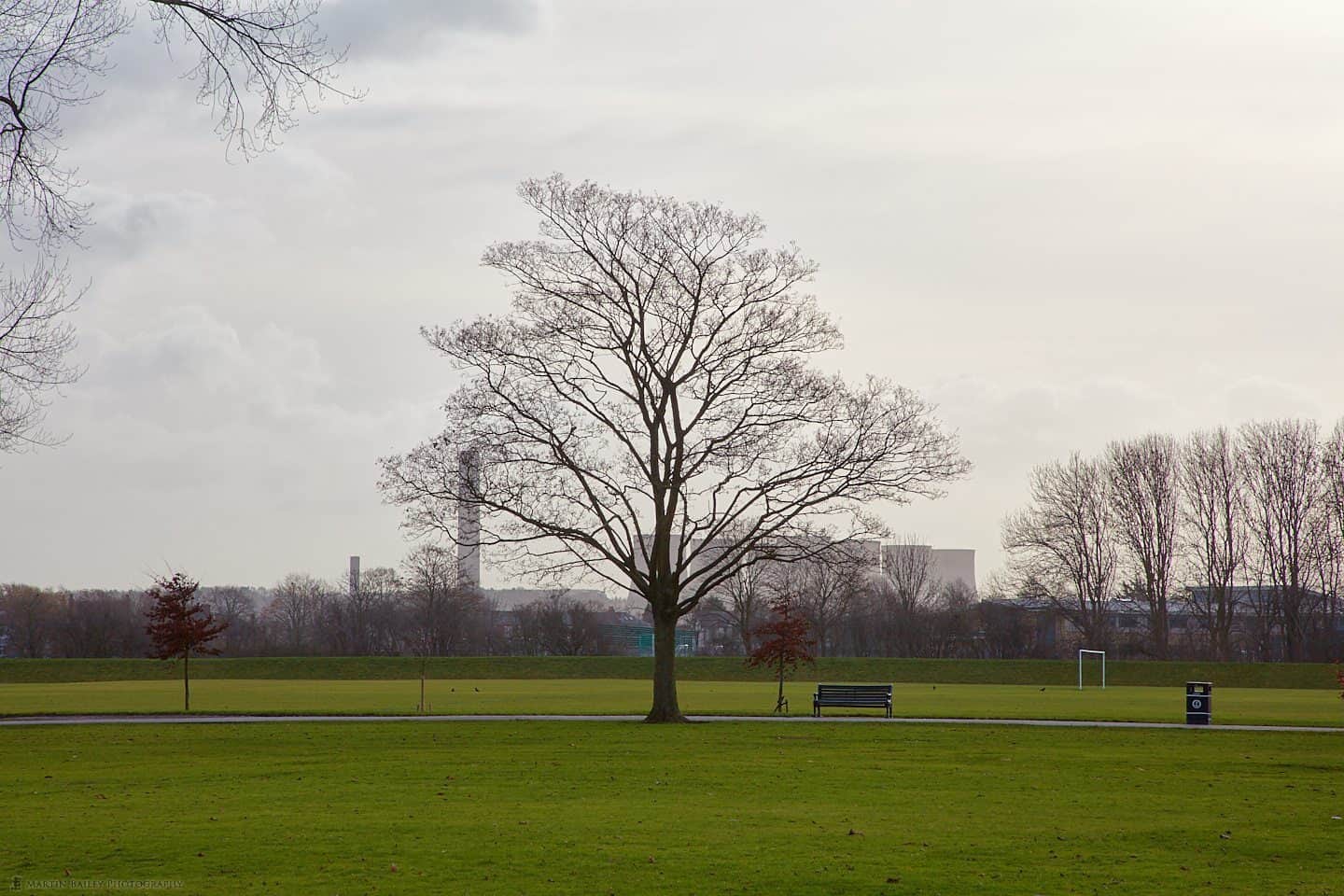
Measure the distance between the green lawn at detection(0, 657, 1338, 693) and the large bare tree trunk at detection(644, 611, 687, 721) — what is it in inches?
1531

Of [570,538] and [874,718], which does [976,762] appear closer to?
[874,718]

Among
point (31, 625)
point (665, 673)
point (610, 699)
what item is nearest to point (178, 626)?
point (610, 699)

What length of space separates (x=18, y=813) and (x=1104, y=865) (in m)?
11.9

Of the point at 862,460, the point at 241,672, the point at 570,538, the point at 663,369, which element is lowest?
the point at 241,672

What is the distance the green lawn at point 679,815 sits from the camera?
1084 cm

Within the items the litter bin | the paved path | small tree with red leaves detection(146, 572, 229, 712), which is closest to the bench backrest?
the paved path

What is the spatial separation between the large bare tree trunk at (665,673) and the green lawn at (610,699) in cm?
685

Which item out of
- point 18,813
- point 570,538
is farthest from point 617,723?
point 18,813

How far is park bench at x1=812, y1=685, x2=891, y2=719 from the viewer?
33531 mm

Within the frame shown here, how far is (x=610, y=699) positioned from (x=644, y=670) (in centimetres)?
2799

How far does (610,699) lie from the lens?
4709 cm

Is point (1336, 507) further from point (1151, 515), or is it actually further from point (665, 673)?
point (665, 673)

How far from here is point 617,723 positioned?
30.2 metres

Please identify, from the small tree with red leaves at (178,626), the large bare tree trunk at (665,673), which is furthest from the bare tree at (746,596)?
the large bare tree trunk at (665,673)
